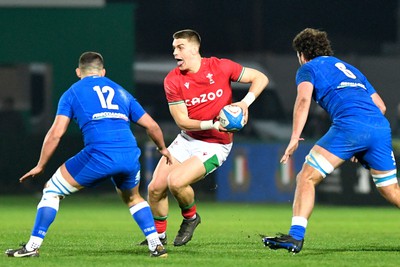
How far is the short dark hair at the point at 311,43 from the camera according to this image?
40.3 feet

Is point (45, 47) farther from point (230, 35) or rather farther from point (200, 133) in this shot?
point (200, 133)

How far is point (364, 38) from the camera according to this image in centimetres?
4091

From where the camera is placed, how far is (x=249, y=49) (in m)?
40.2

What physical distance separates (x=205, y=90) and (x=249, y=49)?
26.7 metres

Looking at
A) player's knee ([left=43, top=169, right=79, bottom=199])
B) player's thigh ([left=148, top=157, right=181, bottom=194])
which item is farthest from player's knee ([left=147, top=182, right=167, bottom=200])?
player's knee ([left=43, top=169, right=79, bottom=199])

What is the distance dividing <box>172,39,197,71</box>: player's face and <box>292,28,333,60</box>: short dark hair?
5.38 feet

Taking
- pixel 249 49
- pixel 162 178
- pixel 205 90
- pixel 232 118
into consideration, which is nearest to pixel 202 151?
pixel 162 178

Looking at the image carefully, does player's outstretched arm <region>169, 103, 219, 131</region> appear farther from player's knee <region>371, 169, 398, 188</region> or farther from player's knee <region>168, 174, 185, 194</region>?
player's knee <region>371, 169, 398, 188</region>

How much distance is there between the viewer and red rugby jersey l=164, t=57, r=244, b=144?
13578 mm

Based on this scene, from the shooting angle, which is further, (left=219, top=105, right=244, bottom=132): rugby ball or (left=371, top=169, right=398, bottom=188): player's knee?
(left=219, top=105, right=244, bottom=132): rugby ball

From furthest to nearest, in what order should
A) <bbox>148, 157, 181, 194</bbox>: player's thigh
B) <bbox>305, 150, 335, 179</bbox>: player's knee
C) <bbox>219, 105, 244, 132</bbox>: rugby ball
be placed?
<bbox>148, 157, 181, 194</bbox>: player's thigh
<bbox>219, 105, 244, 132</bbox>: rugby ball
<bbox>305, 150, 335, 179</bbox>: player's knee

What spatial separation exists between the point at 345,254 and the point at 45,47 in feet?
56.7

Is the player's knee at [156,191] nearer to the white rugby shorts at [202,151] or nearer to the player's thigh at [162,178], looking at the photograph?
the player's thigh at [162,178]

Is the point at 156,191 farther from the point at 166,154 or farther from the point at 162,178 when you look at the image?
the point at 166,154
